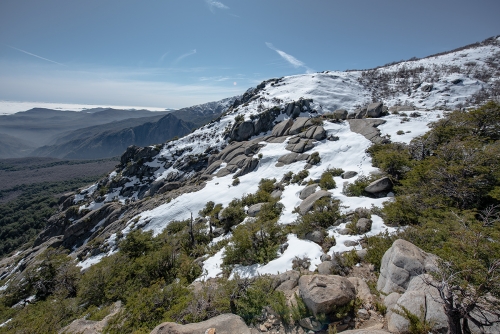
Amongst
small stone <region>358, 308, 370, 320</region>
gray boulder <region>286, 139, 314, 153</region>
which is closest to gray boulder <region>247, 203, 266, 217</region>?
small stone <region>358, 308, 370, 320</region>

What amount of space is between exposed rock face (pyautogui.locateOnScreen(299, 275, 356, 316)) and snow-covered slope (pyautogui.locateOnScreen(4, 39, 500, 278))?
10.1 ft

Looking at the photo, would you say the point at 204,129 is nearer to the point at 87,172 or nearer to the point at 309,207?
the point at 309,207

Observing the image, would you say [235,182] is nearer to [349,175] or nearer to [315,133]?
[315,133]

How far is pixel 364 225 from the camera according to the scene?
9992 millimetres

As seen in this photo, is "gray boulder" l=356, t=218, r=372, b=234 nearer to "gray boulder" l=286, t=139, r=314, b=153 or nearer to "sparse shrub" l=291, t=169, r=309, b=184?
"sparse shrub" l=291, t=169, r=309, b=184

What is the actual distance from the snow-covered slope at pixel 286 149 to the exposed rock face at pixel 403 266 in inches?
117

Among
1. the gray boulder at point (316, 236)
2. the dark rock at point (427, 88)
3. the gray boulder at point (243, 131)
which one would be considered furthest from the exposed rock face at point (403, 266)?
the dark rock at point (427, 88)

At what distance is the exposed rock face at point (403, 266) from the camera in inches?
221

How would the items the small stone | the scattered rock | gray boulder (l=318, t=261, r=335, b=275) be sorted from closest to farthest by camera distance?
the small stone < gray boulder (l=318, t=261, r=335, b=275) < the scattered rock

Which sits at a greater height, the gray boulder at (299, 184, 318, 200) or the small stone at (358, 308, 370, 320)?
the gray boulder at (299, 184, 318, 200)

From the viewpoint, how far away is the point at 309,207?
1385 centimetres

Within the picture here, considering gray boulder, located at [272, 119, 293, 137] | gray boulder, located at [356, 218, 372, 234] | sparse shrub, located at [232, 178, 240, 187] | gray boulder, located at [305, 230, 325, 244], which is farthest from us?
gray boulder, located at [272, 119, 293, 137]

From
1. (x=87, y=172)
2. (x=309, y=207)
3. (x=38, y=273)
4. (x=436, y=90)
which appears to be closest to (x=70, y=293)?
(x=38, y=273)

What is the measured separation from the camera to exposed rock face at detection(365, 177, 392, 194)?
43.1 ft
